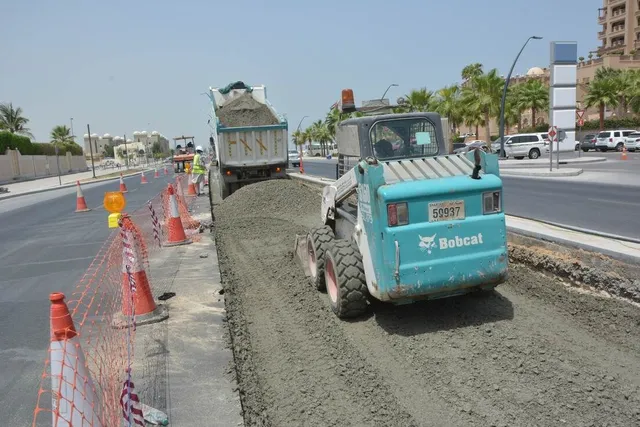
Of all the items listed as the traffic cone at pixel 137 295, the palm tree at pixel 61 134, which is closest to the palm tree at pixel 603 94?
the traffic cone at pixel 137 295

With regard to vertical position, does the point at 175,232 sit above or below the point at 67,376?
below

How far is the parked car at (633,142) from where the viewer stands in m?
40.2

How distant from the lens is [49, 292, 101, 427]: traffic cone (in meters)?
2.61

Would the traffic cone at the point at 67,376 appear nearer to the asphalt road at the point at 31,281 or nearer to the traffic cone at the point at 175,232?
the asphalt road at the point at 31,281

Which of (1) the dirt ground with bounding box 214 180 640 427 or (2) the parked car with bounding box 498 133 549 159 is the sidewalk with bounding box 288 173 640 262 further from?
(2) the parked car with bounding box 498 133 549 159

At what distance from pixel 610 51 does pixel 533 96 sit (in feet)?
103

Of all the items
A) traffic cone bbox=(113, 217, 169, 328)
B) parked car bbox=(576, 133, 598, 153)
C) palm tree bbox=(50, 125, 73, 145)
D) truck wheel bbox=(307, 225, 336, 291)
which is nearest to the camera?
traffic cone bbox=(113, 217, 169, 328)

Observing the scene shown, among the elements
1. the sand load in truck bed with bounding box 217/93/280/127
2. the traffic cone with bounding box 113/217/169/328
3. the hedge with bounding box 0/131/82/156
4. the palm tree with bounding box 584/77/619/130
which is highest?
the palm tree with bounding box 584/77/619/130

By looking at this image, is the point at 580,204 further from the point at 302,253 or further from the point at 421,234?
the point at 421,234

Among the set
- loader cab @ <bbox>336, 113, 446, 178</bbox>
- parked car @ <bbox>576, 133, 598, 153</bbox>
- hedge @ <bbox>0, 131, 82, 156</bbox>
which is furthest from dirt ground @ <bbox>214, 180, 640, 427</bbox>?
hedge @ <bbox>0, 131, 82, 156</bbox>

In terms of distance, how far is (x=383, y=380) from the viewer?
4.11 meters

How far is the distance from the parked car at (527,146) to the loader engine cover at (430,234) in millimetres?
36540

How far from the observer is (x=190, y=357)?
4828 mm

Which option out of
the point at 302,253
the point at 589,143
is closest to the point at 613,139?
the point at 589,143
